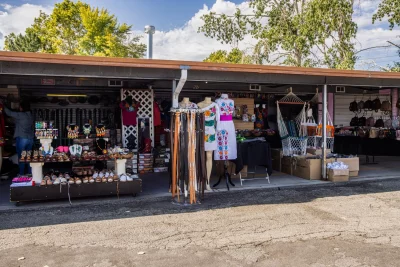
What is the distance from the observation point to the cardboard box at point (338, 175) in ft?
26.1

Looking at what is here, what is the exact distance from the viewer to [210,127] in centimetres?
669

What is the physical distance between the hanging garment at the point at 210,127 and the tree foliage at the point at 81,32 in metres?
21.4

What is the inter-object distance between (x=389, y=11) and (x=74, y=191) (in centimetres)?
1460

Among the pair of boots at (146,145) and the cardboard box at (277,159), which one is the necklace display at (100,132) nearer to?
the pair of boots at (146,145)

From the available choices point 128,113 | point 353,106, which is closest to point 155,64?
point 128,113

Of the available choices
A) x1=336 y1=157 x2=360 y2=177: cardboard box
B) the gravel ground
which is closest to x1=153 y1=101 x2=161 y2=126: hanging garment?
the gravel ground

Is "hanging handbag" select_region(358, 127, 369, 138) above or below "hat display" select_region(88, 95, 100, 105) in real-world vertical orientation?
below

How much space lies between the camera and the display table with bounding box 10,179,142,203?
586 centimetres

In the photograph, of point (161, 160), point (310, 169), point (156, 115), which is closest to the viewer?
point (310, 169)

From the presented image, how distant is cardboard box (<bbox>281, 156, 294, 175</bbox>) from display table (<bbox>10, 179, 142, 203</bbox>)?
3972 millimetres

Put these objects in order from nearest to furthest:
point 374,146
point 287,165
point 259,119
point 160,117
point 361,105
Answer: point 287,165, point 160,117, point 259,119, point 374,146, point 361,105

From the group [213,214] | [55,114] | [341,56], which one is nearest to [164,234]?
[213,214]

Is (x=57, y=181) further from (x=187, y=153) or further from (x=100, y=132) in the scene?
(x=187, y=153)

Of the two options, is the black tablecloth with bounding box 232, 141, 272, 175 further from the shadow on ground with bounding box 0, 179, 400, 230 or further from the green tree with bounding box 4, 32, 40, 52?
the green tree with bounding box 4, 32, 40, 52
